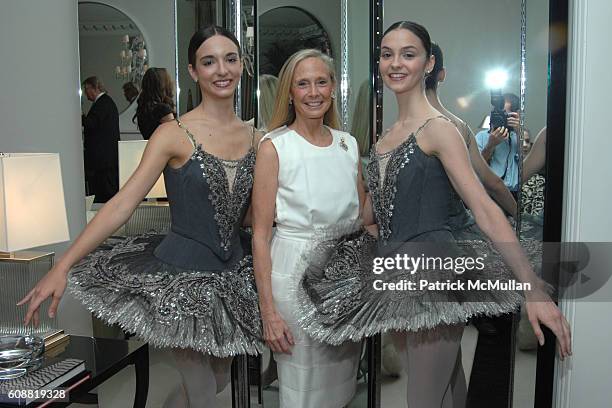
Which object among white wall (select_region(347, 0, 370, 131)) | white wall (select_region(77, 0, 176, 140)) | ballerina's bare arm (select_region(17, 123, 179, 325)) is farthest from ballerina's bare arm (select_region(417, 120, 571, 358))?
white wall (select_region(77, 0, 176, 140))

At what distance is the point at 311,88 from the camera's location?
176 cm

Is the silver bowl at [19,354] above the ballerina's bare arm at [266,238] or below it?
below

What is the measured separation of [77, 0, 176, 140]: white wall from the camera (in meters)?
2.11

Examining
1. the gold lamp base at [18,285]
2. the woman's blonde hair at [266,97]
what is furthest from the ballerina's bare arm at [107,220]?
the woman's blonde hair at [266,97]

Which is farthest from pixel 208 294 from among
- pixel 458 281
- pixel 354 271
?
pixel 458 281

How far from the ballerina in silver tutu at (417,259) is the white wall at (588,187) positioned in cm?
26

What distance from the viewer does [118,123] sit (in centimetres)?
218

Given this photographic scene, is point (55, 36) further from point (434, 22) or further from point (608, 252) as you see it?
point (608, 252)

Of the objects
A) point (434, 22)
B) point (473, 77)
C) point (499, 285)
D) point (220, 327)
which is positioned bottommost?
point (220, 327)

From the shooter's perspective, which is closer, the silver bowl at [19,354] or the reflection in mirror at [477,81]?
the silver bowl at [19,354]

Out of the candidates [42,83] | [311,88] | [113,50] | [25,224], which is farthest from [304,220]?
[42,83]

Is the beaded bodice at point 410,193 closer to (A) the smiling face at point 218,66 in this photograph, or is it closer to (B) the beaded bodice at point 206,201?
(B) the beaded bodice at point 206,201

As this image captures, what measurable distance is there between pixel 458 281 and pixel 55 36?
1719mm

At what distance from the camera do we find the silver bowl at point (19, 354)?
5.46ft
